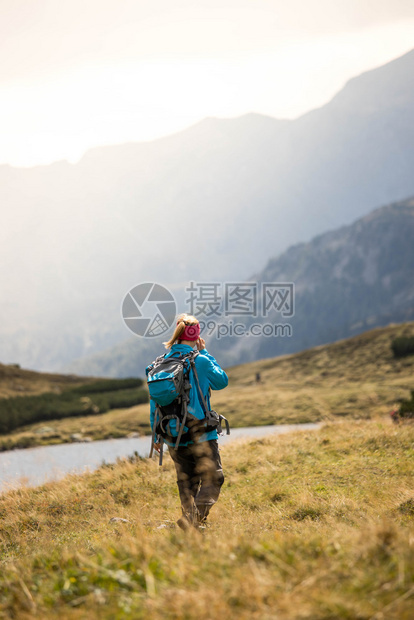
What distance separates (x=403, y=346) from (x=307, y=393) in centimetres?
1030

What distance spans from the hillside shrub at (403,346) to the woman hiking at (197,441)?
134 ft

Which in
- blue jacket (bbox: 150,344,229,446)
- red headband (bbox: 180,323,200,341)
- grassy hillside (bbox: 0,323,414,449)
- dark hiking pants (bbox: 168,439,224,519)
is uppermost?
red headband (bbox: 180,323,200,341)

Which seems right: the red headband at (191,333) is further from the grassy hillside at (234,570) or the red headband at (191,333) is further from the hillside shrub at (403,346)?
the hillside shrub at (403,346)

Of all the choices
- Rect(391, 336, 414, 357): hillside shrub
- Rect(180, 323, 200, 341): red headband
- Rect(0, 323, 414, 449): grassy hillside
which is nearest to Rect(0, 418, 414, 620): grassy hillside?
Rect(180, 323, 200, 341): red headband

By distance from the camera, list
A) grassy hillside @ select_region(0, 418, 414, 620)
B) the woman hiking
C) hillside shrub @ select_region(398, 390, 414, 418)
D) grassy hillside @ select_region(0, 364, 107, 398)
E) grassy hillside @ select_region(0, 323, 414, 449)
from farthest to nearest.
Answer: grassy hillside @ select_region(0, 364, 107, 398)
grassy hillside @ select_region(0, 323, 414, 449)
hillside shrub @ select_region(398, 390, 414, 418)
the woman hiking
grassy hillside @ select_region(0, 418, 414, 620)

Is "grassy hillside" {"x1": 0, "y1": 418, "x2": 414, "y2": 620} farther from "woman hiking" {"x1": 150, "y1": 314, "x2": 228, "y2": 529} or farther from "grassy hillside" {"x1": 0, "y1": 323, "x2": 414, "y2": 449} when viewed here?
"grassy hillside" {"x1": 0, "y1": 323, "x2": 414, "y2": 449}

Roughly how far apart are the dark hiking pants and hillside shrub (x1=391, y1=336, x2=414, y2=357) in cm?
4081

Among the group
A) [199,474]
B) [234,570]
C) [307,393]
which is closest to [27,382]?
[307,393]

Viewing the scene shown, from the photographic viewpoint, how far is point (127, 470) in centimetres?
1235

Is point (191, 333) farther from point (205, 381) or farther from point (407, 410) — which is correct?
point (407, 410)

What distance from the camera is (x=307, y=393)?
40000mm

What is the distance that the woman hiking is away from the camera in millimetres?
6578

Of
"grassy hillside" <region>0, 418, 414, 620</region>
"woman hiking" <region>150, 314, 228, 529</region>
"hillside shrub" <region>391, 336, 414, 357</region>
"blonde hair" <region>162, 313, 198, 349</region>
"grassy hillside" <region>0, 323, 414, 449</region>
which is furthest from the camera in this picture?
"hillside shrub" <region>391, 336, 414, 357</region>

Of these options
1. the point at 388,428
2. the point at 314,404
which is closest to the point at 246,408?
the point at 314,404
